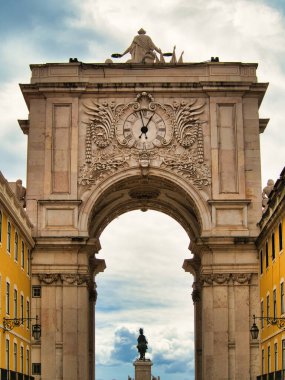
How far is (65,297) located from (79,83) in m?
13.6

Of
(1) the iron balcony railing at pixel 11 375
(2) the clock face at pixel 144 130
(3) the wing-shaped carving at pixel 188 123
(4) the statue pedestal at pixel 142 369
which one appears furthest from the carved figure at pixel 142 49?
(4) the statue pedestal at pixel 142 369

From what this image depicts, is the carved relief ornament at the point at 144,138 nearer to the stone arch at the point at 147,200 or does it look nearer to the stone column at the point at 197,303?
the stone arch at the point at 147,200

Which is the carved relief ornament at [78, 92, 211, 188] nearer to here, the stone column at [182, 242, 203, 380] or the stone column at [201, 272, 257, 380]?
the stone column at [201, 272, 257, 380]

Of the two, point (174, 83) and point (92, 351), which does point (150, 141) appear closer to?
point (174, 83)

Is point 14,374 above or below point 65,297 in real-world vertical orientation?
below

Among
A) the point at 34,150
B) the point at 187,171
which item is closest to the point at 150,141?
the point at 187,171

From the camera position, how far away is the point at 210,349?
62406 mm

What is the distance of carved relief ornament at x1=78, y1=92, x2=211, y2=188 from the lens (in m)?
65.1

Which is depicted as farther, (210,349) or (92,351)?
(92,351)

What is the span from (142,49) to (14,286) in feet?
68.7

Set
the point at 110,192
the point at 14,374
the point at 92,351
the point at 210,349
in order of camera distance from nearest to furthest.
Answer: the point at 14,374 → the point at 210,349 → the point at 110,192 → the point at 92,351

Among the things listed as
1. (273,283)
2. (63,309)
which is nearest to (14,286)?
(63,309)

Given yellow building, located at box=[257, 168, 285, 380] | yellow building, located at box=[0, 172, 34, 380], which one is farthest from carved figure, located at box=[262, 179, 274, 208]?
yellow building, located at box=[0, 172, 34, 380]

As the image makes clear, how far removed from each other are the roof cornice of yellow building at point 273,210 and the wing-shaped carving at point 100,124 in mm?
11215
